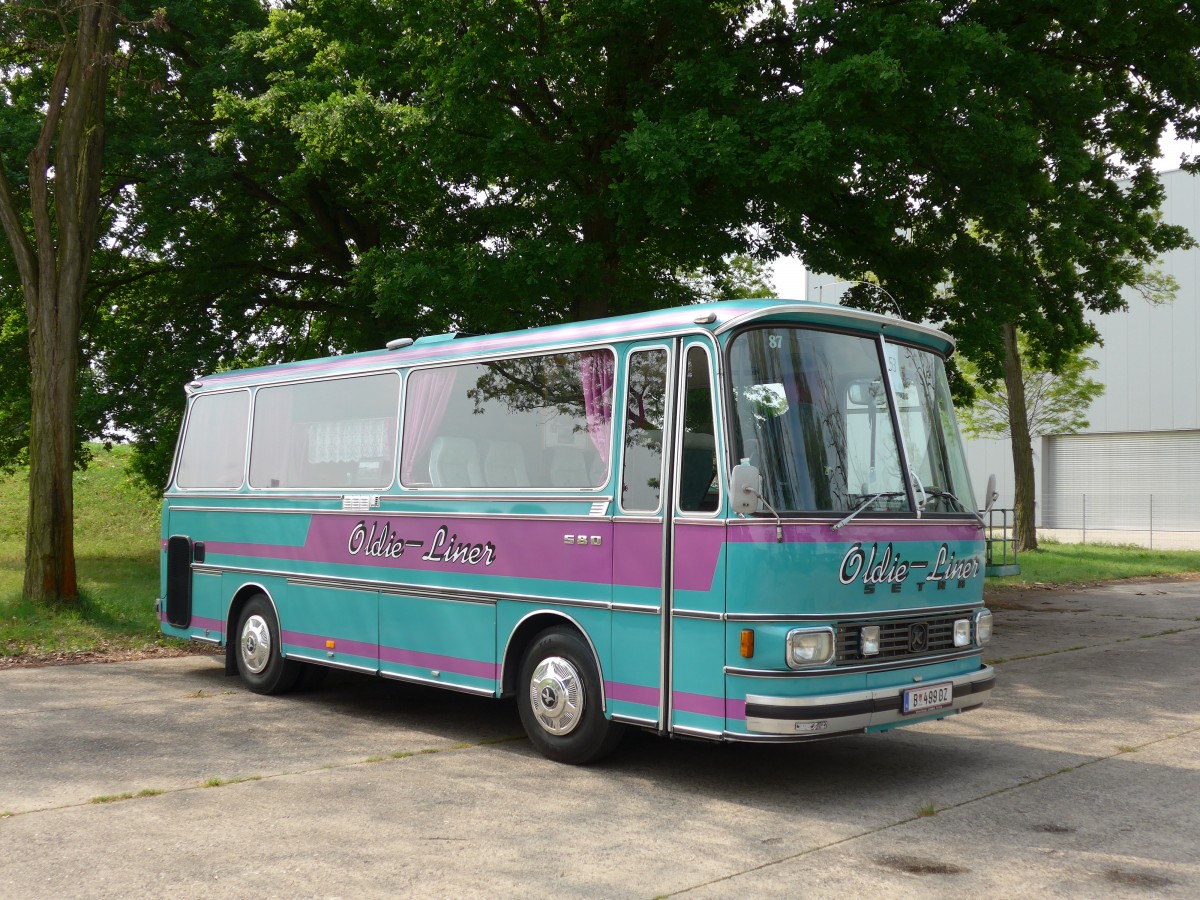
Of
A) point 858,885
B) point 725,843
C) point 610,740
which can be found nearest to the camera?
point 858,885

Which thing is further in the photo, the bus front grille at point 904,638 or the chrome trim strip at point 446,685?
→ the chrome trim strip at point 446,685

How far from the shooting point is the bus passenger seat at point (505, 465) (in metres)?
8.69

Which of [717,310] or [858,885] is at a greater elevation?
[717,310]

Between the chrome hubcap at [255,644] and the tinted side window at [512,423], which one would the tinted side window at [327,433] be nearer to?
the tinted side window at [512,423]

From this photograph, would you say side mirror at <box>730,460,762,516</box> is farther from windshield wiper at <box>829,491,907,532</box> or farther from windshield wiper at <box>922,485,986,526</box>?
windshield wiper at <box>922,485,986,526</box>

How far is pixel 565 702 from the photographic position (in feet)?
26.4

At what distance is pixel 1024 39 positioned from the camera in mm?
16391

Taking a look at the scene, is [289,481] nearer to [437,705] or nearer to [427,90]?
[437,705]

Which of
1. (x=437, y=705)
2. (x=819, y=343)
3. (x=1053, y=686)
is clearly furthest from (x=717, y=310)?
(x=1053, y=686)

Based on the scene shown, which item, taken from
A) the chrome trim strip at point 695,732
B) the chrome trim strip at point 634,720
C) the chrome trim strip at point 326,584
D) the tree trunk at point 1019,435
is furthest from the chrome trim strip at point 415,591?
the tree trunk at point 1019,435

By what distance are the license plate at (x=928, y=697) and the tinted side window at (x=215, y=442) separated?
22.2ft

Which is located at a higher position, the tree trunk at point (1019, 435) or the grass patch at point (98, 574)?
the tree trunk at point (1019, 435)

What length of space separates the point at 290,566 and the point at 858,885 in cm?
653

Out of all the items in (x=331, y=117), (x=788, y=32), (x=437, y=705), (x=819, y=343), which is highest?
(x=788, y=32)
